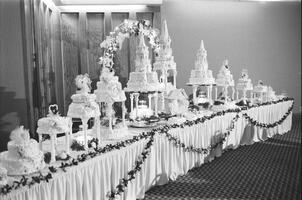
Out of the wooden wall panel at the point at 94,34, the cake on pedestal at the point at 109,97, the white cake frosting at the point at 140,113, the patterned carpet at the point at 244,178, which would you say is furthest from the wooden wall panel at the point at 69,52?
the cake on pedestal at the point at 109,97

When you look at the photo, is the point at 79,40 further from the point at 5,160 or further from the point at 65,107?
the point at 5,160

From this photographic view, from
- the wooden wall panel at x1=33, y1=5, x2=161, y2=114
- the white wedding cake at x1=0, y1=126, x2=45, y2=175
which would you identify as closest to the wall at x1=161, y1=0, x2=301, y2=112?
the wooden wall panel at x1=33, y1=5, x2=161, y2=114

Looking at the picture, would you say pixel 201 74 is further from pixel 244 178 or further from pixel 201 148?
pixel 244 178

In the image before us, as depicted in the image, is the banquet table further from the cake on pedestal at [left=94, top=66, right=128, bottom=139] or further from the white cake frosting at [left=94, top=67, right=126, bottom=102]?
the white cake frosting at [left=94, top=67, right=126, bottom=102]

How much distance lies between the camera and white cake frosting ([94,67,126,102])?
418 centimetres

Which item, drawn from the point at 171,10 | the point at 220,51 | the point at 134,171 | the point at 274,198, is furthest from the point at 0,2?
the point at 220,51

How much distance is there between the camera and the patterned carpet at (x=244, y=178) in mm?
4637

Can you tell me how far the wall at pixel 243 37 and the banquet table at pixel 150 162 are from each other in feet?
13.4

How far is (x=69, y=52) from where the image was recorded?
10.3m

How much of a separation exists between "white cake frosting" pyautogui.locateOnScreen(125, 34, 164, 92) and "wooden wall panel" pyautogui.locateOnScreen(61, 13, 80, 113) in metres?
5.09

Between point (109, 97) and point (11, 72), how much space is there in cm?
198

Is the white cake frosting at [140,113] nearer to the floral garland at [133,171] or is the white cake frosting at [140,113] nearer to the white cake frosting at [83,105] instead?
the floral garland at [133,171]

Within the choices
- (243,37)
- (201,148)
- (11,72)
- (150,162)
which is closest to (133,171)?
(150,162)

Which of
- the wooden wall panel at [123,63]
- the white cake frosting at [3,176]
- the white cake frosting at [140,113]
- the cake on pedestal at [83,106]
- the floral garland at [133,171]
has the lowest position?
the floral garland at [133,171]
